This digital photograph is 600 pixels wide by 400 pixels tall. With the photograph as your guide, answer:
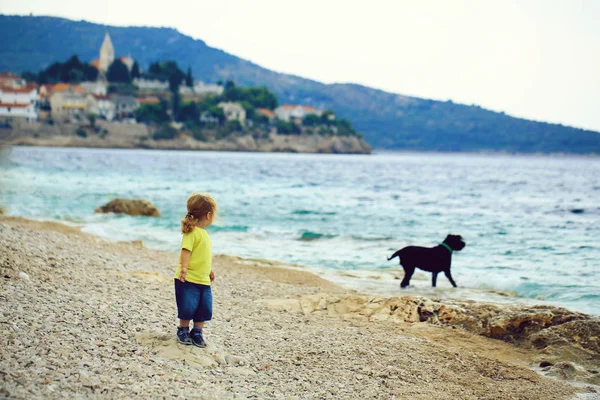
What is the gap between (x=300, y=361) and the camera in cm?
511

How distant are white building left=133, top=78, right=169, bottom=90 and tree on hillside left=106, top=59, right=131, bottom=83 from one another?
3.00 meters

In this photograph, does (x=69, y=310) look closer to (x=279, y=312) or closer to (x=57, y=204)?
(x=279, y=312)

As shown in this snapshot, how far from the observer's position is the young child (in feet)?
15.6

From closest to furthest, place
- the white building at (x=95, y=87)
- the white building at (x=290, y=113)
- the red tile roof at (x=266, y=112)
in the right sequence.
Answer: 1. the white building at (x=95, y=87)
2. the red tile roof at (x=266, y=112)
3. the white building at (x=290, y=113)

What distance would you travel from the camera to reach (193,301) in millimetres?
4816

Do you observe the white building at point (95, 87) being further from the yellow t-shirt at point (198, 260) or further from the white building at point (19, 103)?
the yellow t-shirt at point (198, 260)

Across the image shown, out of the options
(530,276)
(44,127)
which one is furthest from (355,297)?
(44,127)

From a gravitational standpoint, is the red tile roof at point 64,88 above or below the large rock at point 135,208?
above

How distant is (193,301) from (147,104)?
5553 inches

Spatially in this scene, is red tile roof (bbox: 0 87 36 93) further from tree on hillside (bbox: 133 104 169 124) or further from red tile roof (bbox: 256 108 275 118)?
red tile roof (bbox: 256 108 275 118)

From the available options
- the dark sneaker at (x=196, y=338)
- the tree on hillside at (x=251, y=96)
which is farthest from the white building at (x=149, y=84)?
the dark sneaker at (x=196, y=338)

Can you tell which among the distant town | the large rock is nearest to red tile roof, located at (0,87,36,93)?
the distant town

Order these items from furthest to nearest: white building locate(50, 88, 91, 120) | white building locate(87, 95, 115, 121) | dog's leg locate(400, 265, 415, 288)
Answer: white building locate(87, 95, 115, 121) → white building locate(50, 88, 91, 120) → dog's leg locate(400, 265, 415, 288)

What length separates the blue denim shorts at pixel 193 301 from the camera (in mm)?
4785
